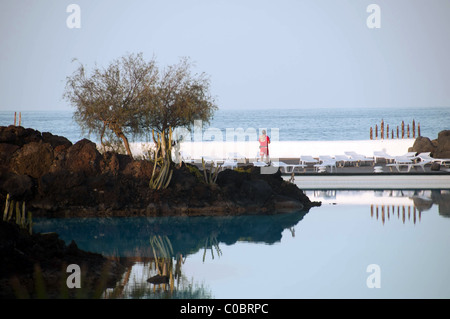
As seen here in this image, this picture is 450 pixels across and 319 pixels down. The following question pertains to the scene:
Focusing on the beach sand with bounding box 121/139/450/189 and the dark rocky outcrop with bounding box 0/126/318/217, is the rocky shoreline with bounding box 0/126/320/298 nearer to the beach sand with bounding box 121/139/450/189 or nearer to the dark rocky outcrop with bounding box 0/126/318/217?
the dark rocky outcrop with bounding box 0/126/318/217

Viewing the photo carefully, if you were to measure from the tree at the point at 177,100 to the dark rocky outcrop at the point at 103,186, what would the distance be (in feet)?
13.3

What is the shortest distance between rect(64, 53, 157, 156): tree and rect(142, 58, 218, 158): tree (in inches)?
11.5

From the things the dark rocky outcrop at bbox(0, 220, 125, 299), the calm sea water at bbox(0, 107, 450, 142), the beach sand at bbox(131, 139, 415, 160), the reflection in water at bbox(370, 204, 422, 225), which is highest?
the calm sea water at bbox(0, 107, 450, 142)

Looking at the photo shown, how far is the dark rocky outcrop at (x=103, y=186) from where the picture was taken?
1403 cm

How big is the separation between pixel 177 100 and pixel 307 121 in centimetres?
6220

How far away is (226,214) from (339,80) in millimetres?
67426

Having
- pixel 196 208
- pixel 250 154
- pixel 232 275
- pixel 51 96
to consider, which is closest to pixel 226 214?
pixel 196 208

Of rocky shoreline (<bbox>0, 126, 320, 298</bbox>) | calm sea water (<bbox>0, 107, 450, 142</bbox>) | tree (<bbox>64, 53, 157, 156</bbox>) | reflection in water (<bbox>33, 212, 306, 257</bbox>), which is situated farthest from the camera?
calm sea water (<bbox>0, 107, 450, 142</bbox>)

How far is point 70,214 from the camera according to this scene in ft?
45.8

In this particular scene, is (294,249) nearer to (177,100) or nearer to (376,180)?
(177,100)

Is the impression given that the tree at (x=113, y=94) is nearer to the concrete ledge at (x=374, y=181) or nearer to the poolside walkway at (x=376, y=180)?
the poolside walkway at (x=376, y=180)

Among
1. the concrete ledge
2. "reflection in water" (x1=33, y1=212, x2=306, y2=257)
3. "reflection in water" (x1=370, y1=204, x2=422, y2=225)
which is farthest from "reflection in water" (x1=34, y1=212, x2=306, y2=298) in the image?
the concrete ledge

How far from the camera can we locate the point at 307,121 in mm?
80438

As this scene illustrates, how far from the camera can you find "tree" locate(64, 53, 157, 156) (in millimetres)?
19078
